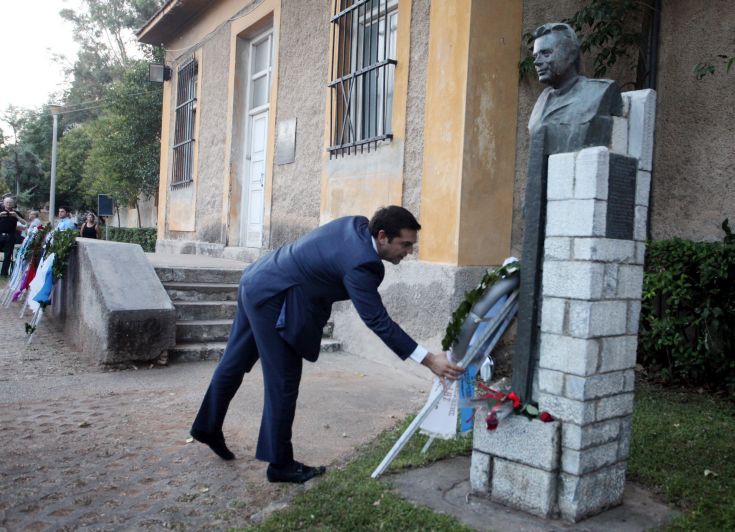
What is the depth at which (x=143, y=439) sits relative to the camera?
412 centimetres

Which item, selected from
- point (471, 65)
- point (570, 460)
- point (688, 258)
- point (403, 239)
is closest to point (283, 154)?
point (471, 65)

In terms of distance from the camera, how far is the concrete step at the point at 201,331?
258 inches

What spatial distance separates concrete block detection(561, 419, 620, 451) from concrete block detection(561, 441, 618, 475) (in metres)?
0.02

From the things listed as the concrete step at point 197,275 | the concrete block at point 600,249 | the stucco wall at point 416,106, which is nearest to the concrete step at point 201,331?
the concrete step at point 197,275

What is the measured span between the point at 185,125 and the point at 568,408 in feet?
35.6

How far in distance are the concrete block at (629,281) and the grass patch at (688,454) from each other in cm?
102

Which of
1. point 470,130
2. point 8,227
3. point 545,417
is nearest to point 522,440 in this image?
point 545,417

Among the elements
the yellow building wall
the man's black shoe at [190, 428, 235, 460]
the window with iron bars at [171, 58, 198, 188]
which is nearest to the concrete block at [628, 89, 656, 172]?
the yellow building wall

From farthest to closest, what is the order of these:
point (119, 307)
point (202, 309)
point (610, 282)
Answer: point (202, 309), point (119, 307), point (610, 282)

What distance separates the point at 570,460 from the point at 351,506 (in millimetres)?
1018

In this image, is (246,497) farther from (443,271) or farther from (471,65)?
(471,65)

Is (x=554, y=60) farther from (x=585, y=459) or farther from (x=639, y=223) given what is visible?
(x=585, y=459)

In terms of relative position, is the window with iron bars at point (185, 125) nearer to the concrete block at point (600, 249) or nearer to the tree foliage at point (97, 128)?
the tree foliage at point (97, 128)

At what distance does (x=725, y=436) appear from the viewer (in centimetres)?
418
